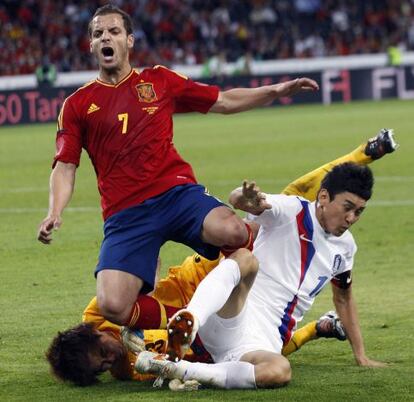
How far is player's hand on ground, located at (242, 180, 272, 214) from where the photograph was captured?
626cm

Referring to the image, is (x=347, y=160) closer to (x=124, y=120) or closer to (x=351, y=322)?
(x=351, y=322)

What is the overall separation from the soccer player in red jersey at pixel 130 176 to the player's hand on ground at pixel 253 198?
18 cm

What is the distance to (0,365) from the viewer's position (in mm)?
7102

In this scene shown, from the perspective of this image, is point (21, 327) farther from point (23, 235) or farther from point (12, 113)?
point (12, 113)

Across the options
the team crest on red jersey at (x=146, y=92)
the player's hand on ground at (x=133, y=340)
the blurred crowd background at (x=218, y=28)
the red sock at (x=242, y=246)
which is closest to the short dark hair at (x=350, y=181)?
the red sock at (x=242, y=246)

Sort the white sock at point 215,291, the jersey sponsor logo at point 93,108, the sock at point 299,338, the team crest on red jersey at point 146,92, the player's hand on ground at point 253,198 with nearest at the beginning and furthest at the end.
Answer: the white sock at point 215,291, the player's hand on ground at point 253,198, the jersey sponsor logo at point 93,108, the team crest on red jersey at point 146,92, the sock at point 299,338

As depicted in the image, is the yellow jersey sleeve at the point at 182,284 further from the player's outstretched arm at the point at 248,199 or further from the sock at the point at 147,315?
the player's outstretched arm at the point at 248,199

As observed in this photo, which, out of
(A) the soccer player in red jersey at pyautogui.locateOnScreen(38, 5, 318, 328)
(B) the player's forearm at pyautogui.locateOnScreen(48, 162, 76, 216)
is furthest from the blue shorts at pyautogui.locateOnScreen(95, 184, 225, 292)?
(B) the player's forearm at pyautogui.locateOnScreen(48, 162, 76, 216)

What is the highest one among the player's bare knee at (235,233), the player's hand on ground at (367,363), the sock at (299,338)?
the player's bare knee at (235,233)

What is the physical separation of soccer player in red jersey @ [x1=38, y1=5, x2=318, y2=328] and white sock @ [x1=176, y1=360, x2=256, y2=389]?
1.44 feet

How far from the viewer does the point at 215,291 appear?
6.16 meters

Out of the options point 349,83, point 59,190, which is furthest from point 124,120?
point 349,83

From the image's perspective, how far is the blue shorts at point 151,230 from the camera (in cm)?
664

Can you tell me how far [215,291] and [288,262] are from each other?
2.30ft
